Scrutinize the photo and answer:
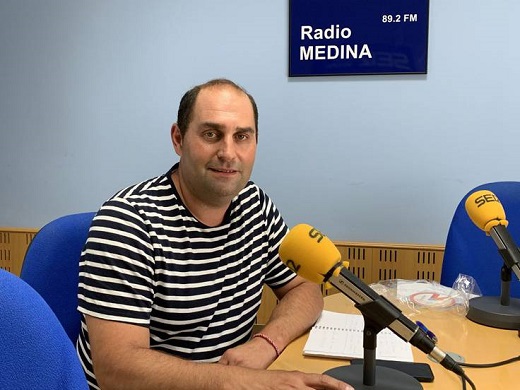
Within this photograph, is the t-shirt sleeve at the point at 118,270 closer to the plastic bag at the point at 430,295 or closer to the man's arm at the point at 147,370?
the man's arm at the point at 147,370

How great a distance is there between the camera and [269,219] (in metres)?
1.60

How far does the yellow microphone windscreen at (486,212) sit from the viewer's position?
1.31m

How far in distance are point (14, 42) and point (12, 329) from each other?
2.38 metres

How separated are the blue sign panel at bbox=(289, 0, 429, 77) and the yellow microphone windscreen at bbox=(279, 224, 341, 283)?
1380mm

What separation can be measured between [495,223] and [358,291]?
585 mm

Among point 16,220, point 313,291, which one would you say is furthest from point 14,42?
point 313,291

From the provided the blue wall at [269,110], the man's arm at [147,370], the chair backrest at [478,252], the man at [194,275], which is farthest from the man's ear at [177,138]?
the chair backrest at [478,252]

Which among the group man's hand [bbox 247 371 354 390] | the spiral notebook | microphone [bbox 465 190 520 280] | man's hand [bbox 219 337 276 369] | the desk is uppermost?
microphone [bbox 465 190 520 280]

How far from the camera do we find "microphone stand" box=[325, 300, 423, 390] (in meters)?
0.91

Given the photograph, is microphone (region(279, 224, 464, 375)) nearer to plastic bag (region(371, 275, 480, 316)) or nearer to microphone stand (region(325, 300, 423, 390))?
microphone stand (region(325, 300, 423, 390))

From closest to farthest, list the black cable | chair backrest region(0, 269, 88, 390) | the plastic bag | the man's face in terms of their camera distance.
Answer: chair backrest region(0, 269, 88, 390)
the black cable
the man's face
the plastic bag

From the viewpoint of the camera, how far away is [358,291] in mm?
919

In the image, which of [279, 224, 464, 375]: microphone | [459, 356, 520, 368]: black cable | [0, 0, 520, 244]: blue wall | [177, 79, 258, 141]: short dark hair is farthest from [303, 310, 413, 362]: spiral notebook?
[0, 0, 520, 244]: blue wall

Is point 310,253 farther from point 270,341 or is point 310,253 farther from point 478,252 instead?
point 478,252
